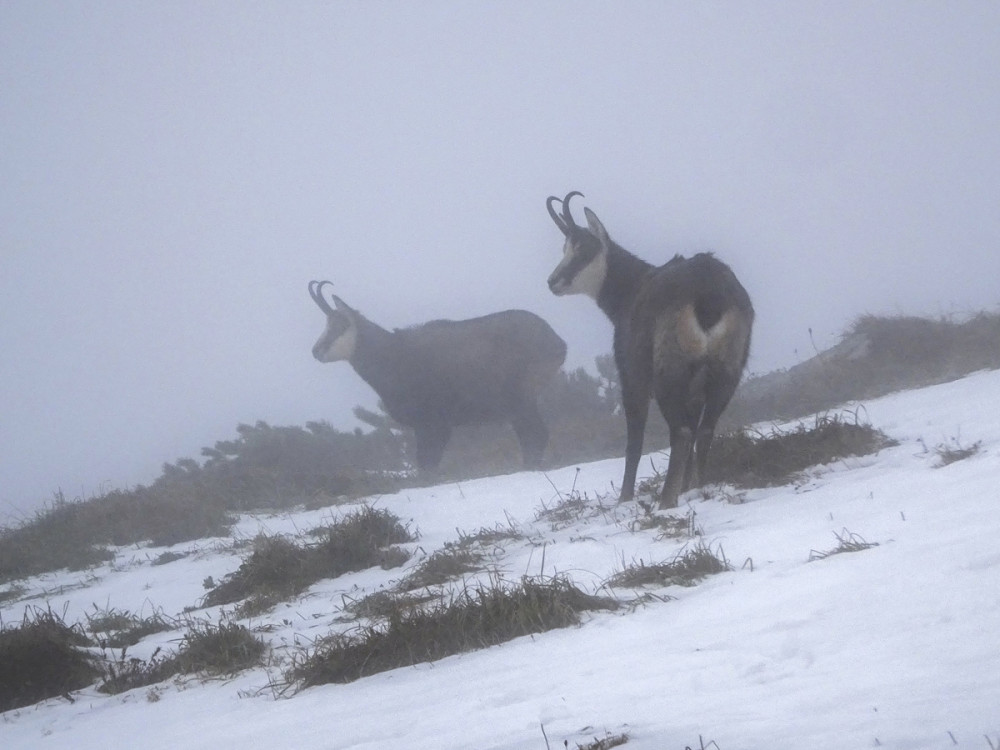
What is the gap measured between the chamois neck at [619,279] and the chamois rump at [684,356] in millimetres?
572

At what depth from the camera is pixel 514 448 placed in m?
14.3

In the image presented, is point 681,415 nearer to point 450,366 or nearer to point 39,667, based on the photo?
point 39,667

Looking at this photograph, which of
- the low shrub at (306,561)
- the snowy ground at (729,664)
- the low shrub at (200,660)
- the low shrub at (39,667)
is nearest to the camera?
the snowy ground at (729,664)

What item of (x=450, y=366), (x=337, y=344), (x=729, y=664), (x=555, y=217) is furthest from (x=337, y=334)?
(x=729, y=664)

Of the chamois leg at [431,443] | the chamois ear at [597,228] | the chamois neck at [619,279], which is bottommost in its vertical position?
the chamois leg at [431,443]

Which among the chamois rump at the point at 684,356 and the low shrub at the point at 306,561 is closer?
the low shrub at the point at 306,561

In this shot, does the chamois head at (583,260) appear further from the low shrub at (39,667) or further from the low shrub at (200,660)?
the low shrub at (39,667)

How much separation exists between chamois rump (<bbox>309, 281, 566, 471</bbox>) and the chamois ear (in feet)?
17.3

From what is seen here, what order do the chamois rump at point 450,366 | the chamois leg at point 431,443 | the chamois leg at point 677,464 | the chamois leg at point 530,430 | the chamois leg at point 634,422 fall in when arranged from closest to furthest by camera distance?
the chamois leg at point 677,464 < the chamois leg at point 634,422 < the chamois leg at point 530,430 < the chamois leg at point 431,443 < the chamois rump at point 450,366

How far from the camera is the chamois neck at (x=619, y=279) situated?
746 cm

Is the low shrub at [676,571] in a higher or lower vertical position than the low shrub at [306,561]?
lower

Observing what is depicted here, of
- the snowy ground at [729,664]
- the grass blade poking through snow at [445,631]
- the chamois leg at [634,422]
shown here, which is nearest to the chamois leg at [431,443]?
the chamois leg at [634,422]

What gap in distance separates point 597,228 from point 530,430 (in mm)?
5721

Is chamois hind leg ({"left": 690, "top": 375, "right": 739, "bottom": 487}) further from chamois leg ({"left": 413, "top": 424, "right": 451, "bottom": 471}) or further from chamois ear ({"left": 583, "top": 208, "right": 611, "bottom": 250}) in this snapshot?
chamois leg ({"left": 413, "top": 424, "right": 451, "bottom": 471})
